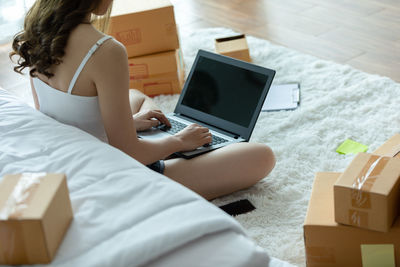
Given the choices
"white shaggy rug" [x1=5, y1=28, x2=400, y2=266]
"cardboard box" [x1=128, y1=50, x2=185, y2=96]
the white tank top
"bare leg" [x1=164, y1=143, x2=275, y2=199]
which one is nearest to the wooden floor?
"white shaggy rug" [x1=5, y1=28, x2=400, y2=266]

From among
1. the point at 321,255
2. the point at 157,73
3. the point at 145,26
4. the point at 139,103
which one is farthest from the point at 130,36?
the point at 321,255

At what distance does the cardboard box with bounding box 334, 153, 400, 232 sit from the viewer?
1481mm

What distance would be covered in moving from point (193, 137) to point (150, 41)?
0.86m

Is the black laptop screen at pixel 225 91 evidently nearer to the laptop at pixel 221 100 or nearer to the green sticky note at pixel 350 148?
the laptop at pixel 221 100

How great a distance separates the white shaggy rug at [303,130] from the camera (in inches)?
74.9

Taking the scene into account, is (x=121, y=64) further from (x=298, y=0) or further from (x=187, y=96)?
(x=298, y=0)

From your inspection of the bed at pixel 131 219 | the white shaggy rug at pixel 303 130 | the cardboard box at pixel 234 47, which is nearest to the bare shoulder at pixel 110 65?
the bed at pixel 131 219

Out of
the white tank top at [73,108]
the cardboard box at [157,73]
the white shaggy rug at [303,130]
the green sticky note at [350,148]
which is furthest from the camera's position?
the cardboard box at [157,73]

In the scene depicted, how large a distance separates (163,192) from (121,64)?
0.52 metres

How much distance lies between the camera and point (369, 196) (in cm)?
149

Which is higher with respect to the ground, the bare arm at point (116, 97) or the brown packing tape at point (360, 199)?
the bare arm at point (116, 97)

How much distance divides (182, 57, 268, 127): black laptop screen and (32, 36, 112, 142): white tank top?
0.50 meters

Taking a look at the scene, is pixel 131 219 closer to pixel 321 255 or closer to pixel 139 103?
pixel 321 255

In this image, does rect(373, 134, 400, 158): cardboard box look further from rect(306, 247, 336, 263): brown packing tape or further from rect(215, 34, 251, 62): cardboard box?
rect(215, 34, 251, 62): cardboard box
